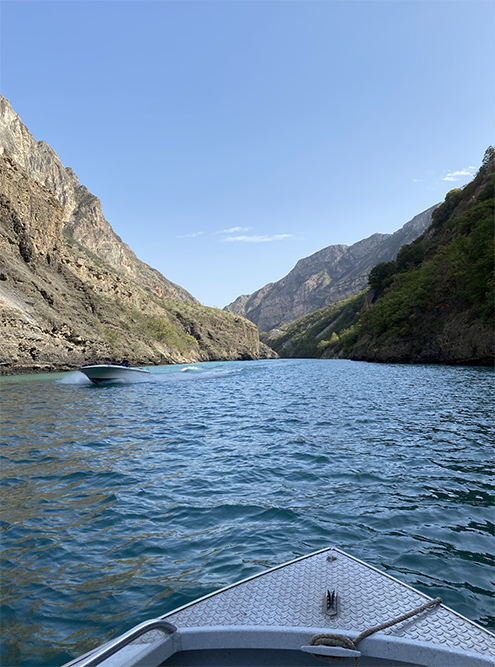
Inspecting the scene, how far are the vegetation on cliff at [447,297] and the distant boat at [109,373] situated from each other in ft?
115

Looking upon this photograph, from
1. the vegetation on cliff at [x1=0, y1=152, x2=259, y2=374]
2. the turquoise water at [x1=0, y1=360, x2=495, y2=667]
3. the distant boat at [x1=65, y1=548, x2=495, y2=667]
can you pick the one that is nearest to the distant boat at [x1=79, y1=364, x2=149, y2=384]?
the turquoise water at [x1=0, y1=360, x2=495, y2=667]

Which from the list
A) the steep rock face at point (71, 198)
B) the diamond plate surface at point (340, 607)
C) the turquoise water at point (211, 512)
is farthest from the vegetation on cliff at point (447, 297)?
the steep rock face at point (71, 198)

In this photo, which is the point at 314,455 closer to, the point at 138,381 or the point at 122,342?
the point at 138,381

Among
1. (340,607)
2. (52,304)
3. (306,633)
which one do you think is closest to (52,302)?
(52,304)

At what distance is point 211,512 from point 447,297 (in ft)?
177

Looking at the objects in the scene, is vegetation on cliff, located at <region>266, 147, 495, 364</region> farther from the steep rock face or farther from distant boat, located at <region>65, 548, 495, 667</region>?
the steep rock face

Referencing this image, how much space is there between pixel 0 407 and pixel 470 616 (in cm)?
2014

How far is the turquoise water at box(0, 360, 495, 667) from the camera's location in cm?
427

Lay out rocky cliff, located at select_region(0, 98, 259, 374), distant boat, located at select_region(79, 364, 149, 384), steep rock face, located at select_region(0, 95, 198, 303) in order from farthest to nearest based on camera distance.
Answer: steep rock face, located at select_region(0, 95, 198, 303) < rocky cliff, located at select_region(0, 98, 259, 374) < distant boat, located at select_region(79, 364, 149, 384)

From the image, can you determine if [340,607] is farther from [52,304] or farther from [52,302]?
[52,302]

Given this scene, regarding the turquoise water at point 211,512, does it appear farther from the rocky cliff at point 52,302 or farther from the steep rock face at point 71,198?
the steep rock face at point 71,198

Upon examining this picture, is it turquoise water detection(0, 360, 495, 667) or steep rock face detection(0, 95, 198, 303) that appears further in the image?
steep rock face detection(0, 95, 198, 303)

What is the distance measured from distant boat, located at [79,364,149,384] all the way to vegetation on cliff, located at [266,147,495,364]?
35.0m

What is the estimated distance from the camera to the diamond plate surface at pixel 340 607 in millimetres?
2928
